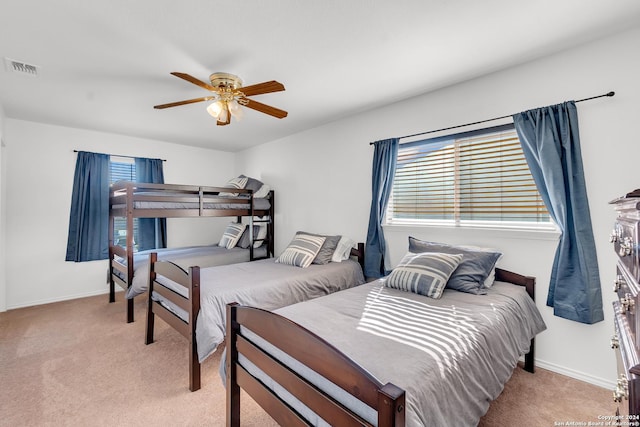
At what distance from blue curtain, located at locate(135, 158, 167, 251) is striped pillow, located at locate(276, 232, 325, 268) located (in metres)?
2.45

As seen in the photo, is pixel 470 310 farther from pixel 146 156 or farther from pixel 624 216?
pixel 146 156

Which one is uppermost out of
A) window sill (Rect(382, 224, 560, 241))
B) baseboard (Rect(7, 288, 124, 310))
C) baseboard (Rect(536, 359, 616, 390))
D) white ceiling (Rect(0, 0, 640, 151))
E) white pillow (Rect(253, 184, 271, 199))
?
white ceiling (Rect(0, 0, 640, 151))

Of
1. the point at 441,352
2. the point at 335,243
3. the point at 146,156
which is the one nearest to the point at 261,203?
the point at 335,243

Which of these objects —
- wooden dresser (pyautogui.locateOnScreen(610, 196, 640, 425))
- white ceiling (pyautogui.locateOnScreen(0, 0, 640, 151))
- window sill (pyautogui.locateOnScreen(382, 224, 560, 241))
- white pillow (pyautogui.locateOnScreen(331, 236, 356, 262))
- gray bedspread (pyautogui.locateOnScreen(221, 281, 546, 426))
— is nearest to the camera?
wooden dresser (pyautogui.locateOnScreen(610, 196, 640, 425))

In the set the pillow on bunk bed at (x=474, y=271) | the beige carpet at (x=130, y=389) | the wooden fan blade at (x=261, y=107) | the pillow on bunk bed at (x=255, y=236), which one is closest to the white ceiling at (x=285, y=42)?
the wooden fan blade at (x=261, y=107)

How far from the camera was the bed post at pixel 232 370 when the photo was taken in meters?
1.55

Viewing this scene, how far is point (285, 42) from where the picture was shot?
202cm

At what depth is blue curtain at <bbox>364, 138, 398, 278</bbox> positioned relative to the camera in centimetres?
309

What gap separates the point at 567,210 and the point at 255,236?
3.63 m

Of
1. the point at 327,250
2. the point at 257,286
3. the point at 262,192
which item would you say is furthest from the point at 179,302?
the point at 262,192

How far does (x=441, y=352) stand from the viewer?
1286 mm

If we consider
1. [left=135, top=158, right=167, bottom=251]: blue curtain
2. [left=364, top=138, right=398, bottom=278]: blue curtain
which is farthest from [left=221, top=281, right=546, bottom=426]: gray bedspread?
[left=135, top=158, right=167, bottom=251]: blue curtain

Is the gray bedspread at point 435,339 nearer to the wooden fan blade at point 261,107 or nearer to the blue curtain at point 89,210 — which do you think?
the wooden fan blade at point 261,107

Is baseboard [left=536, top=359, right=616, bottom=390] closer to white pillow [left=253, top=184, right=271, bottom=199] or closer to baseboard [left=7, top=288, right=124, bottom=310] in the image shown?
white pillow [left=253, top=184, right=271, bottom=199]
